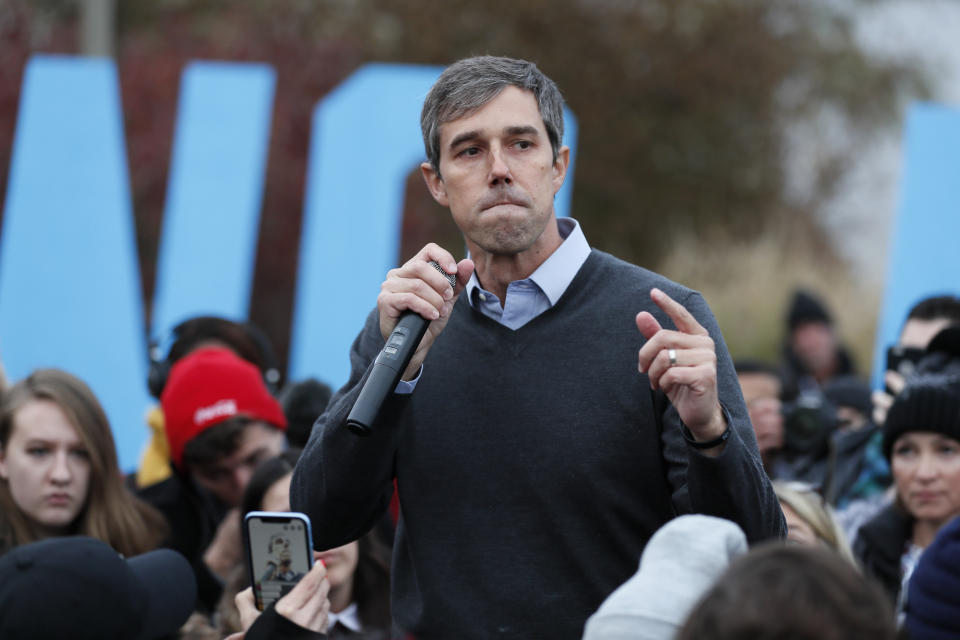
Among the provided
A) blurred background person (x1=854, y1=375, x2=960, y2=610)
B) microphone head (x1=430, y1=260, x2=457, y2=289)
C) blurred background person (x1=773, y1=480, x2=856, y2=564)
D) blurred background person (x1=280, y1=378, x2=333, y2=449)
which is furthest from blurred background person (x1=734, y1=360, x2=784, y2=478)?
microphone head (x1=430, y1=260, x2=457, y2=289)

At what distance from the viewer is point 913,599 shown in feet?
7.00

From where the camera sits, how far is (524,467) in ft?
8.22

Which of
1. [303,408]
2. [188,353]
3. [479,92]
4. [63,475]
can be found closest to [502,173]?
[479,92]

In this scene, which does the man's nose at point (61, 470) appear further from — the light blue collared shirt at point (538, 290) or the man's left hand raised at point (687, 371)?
the man's left hand raised at point (687, 371)

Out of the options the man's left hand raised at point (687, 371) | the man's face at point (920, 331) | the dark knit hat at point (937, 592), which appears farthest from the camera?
the man's face at point (920, 331)

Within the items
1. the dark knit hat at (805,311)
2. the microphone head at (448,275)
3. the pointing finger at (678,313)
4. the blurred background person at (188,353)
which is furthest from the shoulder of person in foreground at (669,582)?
the dark knit hat at (805,311)

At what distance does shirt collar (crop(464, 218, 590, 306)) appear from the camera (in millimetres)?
2631

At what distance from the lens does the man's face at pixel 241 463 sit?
14.4ft

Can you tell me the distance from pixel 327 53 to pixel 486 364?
45.2ft

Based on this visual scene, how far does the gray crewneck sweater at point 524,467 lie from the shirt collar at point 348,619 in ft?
3.65

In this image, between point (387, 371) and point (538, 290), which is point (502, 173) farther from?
point (387, 371)

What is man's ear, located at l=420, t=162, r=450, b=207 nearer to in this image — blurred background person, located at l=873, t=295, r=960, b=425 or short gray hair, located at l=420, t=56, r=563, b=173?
short gray hair, located at l=420, t=56, r=563, b=173

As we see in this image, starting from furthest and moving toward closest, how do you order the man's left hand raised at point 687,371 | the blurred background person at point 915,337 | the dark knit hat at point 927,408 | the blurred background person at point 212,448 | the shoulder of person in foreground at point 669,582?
the blurred background person at point 915,337, the blurred background person at point 212,448, the dark knit hat at point 927,408, the man's left hand raised at point 687,371, the shoulder of person in foreground at point 669,582

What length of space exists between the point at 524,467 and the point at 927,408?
2034mm
